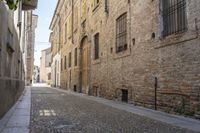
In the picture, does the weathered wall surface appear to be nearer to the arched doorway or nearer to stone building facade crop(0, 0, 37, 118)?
stone building facade crop(0, 0, 37, 118)

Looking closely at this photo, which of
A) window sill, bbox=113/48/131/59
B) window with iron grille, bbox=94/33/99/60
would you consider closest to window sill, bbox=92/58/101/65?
window with iron grille, bbox=94/33/99/60

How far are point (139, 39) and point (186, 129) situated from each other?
6.20m

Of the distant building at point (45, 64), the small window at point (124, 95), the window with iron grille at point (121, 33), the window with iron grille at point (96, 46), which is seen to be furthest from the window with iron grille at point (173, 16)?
the distant building at point (45, 64)

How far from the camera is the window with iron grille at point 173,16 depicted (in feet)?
31.3

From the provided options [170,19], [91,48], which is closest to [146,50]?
[170,19]

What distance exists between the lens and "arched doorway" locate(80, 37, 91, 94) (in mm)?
22319

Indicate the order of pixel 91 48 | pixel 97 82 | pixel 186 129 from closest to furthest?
pixel 186 129 → pixel 97 82 → pixel 91 48

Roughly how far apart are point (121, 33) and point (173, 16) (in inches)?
205

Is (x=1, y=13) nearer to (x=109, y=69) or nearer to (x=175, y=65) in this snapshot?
(x=175, y=65)

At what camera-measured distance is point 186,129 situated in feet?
22.5

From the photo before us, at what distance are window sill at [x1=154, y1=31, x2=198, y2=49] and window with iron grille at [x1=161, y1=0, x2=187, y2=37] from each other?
215mm

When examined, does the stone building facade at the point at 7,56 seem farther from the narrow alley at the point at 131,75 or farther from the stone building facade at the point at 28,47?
the stone building facade at the point at 28,47

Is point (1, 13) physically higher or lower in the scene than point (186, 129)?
higher

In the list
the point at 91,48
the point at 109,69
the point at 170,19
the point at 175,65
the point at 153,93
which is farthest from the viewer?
the point at 91,48
